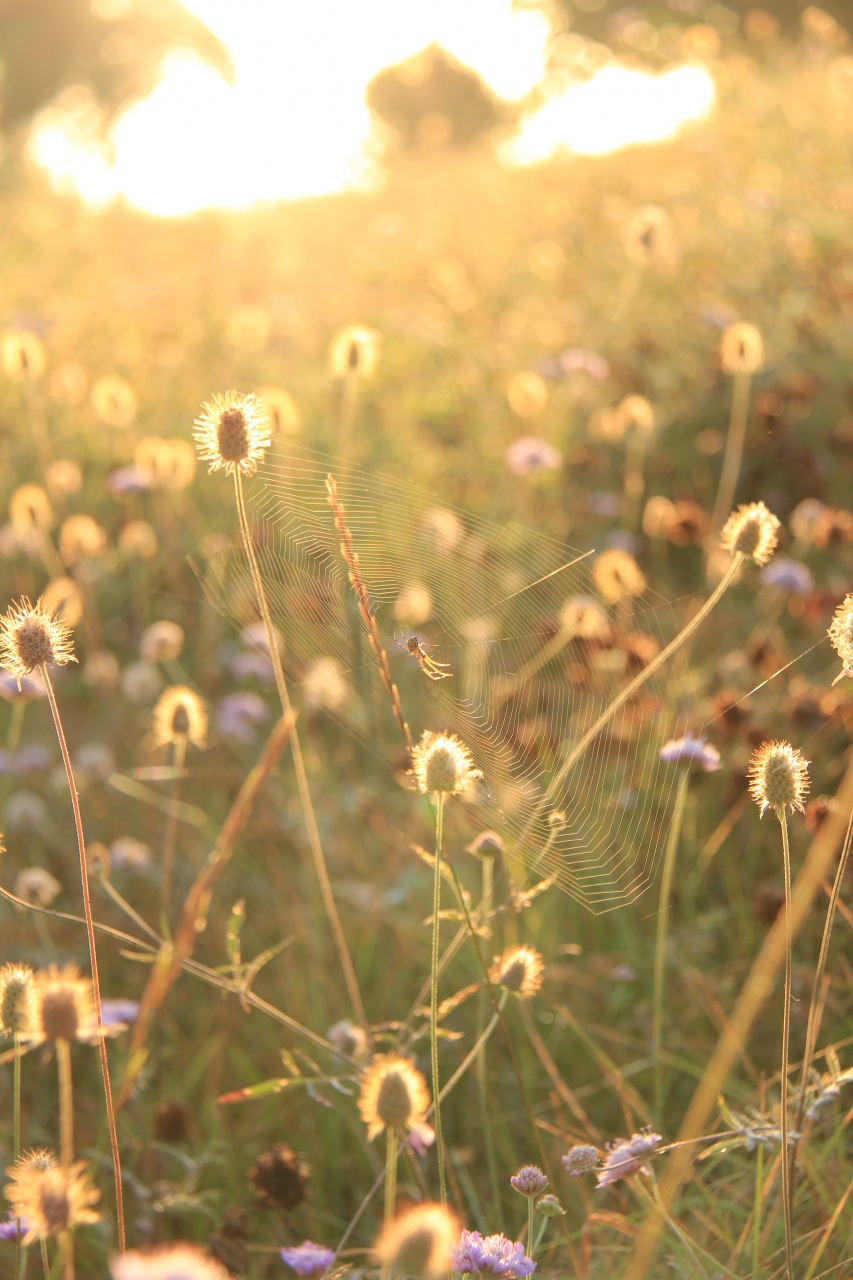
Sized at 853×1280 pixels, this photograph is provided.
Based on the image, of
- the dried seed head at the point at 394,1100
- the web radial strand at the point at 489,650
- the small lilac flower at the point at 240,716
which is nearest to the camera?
the dried seed head at the point at 394,1100

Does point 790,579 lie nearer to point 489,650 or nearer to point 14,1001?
point 489,650

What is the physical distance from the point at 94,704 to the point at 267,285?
3.85 meters

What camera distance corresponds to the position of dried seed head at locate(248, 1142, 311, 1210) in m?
1.59

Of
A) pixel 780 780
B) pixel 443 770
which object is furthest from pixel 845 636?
pixel 443 770

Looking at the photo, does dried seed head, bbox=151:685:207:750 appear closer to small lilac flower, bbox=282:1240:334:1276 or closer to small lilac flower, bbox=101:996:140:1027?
small lilac flower, bbox=101:996:140:1027

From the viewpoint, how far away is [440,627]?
3.06 metres

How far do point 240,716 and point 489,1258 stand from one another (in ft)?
6.04

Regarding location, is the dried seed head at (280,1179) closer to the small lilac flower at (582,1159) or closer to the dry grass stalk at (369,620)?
the small lilac flower at (582,1159)

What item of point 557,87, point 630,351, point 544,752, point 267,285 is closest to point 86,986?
point 544,752

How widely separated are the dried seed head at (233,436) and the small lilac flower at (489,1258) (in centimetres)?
73

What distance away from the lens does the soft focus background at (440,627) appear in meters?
1.81

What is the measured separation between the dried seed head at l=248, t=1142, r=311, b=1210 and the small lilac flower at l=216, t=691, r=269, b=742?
1.24m

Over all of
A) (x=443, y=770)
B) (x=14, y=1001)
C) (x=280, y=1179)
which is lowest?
(x=280, y=1179)

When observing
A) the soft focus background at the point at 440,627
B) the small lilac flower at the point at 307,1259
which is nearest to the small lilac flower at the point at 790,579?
the soft focus background at the point at 440,627
